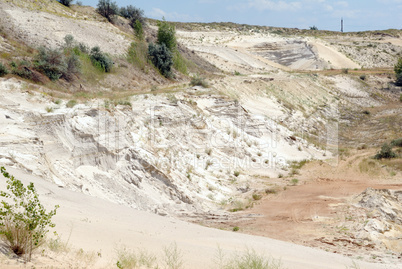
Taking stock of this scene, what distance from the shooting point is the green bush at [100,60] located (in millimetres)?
23542

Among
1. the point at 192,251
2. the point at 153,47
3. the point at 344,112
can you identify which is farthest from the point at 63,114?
the point at 344,112

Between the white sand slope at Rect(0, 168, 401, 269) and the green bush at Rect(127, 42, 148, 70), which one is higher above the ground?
the green bush at Rect(127, 42, 148, 70)

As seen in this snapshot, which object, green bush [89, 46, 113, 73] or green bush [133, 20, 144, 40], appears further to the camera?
green bush [133, 20, 144, 40]

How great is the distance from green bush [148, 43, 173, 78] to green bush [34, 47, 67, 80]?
9791 mm

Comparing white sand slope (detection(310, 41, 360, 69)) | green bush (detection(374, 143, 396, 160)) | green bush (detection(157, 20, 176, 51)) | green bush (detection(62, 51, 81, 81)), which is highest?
white sand slope (detection(310, 41, 360, 69))

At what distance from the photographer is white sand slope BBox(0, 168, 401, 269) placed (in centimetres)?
666

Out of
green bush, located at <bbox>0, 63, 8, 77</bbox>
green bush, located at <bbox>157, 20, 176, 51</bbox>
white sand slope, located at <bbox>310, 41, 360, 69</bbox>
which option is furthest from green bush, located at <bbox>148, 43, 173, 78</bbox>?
white sand slope, located at <bbox>310, 41, 360, 69</bbox>

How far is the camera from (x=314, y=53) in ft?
184

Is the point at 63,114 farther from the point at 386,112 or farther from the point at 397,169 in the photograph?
the point at 386,112

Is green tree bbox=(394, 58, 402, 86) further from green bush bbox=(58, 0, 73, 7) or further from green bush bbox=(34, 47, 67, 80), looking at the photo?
green bush bbox=(34, 47, 67, 80)

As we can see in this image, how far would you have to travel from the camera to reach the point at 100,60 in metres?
23.8

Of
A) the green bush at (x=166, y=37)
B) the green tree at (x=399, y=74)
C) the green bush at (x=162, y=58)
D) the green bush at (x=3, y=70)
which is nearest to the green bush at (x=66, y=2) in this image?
the green bush at (x=166, y=37)

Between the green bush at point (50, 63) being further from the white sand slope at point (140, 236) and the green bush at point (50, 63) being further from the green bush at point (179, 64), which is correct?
the green bush at point (179, 64)

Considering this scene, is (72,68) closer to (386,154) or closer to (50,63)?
(50,63)
